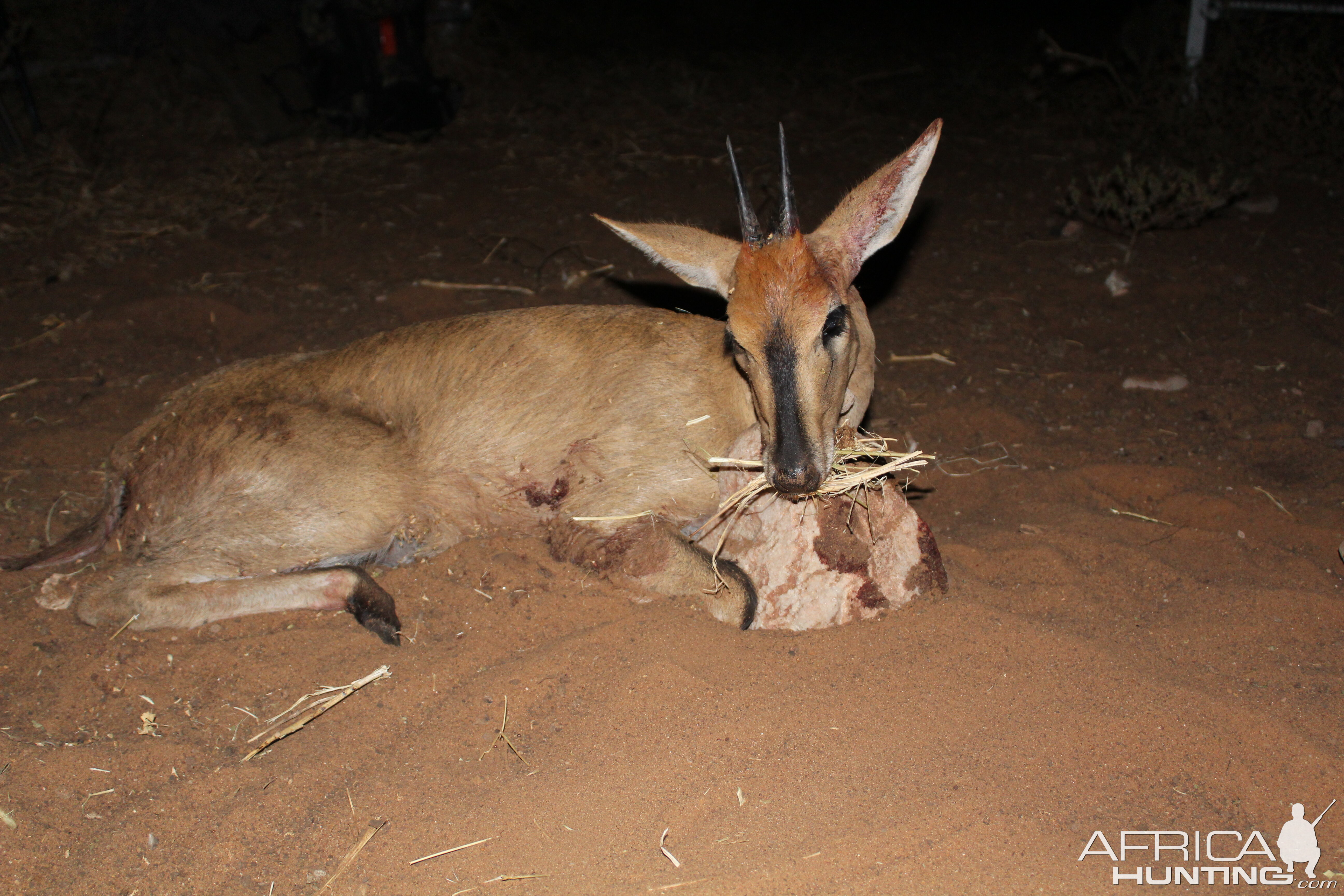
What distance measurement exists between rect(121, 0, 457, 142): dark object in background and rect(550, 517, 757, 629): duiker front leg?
6.43 metres

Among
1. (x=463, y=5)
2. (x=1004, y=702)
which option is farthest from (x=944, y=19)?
(x=1004, y=702)

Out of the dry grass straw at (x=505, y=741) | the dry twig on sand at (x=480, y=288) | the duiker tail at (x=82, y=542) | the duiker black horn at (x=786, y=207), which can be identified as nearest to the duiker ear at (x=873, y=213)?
the duiker black horn at (x=786, y=207)

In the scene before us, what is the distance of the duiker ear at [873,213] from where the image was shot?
3.50 m

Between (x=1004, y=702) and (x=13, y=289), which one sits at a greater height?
(x=13, y=289)

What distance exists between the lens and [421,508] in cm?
412

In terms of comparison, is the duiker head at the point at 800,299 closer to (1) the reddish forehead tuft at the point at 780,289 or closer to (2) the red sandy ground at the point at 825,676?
(1) the reddish forehead tuft at the point at 780,289

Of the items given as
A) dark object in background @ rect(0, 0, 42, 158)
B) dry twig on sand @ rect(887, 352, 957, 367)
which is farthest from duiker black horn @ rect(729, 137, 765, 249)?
dark object in background @ rect(0, 0, 42, 158)

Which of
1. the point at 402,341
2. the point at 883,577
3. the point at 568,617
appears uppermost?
the point at 402,341

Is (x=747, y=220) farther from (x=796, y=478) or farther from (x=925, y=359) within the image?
(x=925, y=359)

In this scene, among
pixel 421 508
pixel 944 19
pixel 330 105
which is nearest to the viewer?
pixel 421 508

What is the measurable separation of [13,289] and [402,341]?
411 cm

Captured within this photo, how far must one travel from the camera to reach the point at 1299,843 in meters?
2.51

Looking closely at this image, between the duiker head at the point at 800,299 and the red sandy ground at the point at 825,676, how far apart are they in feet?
2.55

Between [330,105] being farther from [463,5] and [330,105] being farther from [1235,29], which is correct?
[1235,29]
